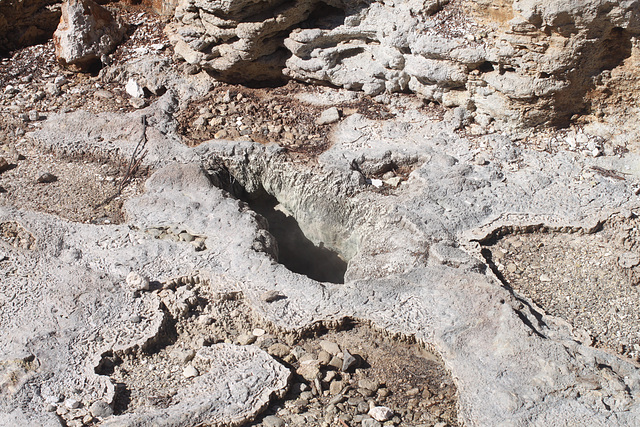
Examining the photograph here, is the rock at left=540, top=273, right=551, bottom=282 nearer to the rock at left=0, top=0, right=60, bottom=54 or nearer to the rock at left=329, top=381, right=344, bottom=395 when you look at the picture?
the rock at left=329, top=381, right=344, bottom=395

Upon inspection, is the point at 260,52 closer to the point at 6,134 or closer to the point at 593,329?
the point at 6,134

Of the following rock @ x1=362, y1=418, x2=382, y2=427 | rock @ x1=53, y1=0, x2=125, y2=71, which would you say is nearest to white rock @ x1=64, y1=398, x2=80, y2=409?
rock @ x1=362, y1=418, x2=382, y2=427

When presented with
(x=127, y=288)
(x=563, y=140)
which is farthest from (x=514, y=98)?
(x=127, y=288)

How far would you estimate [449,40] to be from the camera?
13.2 ft

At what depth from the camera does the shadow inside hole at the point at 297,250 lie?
14.1ft

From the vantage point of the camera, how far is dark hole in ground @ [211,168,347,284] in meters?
4.25

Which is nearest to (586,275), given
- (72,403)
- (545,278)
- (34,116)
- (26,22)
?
(545,278)

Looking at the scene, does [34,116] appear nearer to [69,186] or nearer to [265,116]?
[69,186]

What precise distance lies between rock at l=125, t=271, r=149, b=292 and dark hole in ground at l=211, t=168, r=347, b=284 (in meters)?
1.20

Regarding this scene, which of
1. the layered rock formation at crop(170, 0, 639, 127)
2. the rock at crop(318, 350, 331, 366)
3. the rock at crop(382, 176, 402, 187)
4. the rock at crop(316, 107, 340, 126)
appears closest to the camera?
the rock at crop(318, 350, 331, 366)

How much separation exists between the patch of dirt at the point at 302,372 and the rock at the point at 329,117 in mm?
1753

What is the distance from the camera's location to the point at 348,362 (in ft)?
9.14

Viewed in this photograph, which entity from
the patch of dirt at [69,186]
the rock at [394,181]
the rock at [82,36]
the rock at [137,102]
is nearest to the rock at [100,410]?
the patch of dirt at [69,186]

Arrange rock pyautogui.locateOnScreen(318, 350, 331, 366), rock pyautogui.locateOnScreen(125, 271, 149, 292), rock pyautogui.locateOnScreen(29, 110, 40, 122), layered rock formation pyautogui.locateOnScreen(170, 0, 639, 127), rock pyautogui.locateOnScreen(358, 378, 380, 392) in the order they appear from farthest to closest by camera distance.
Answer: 1. rock pyautogui.locateOnScreen(29, 110, 40, 122)
2. layered rock formation pyautogui.locateOnScreen(170, 0, 639, 127)
3. rock pyautogui.locateOnScreen(125, 271, 149, 292)
4. rock pyautogui.locateOnScreen(318, 350, 331, 366)
5. rock pyautogui.locateOnScreen(358, 378, 380, 392)
